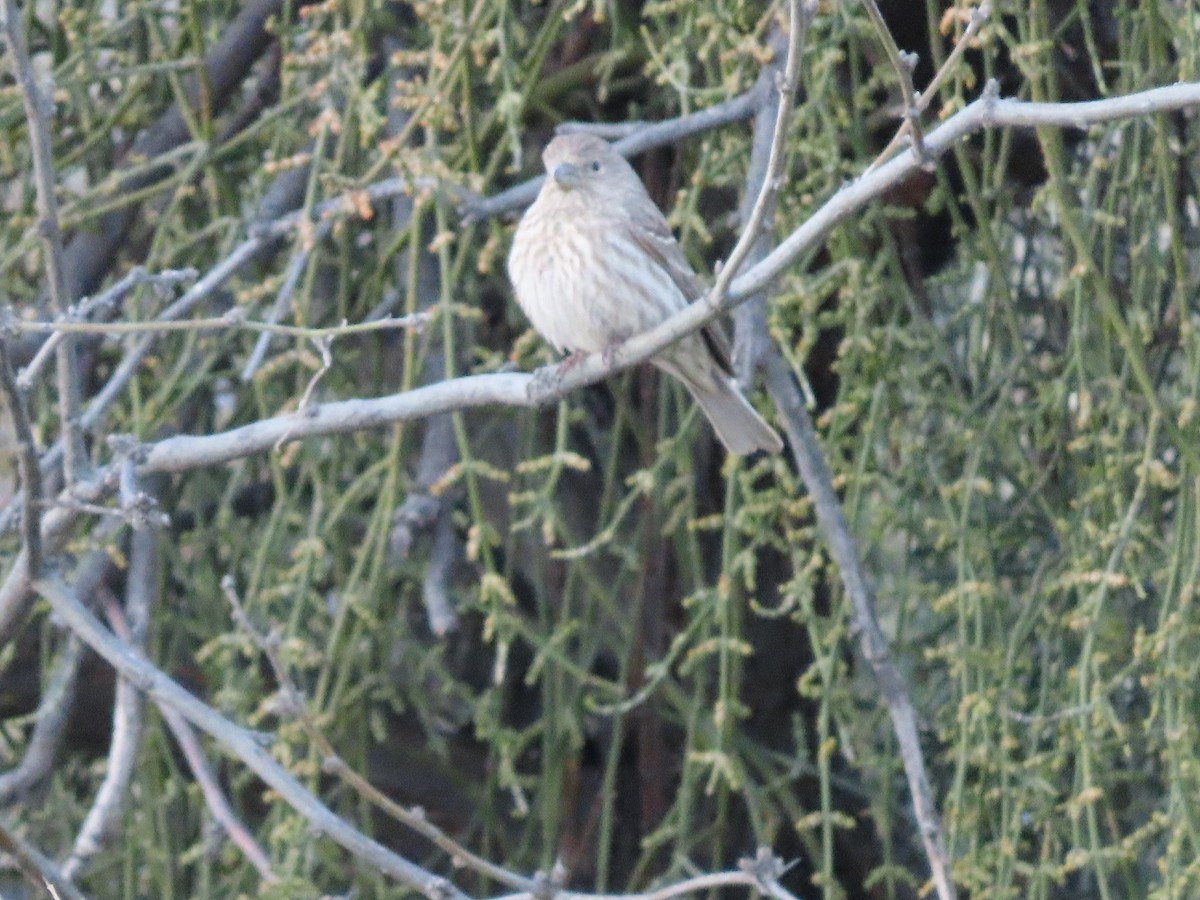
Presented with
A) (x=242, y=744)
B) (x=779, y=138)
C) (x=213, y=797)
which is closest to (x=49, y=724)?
(x=213, y=797)

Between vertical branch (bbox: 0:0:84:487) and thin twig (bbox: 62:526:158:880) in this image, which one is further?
thin twig (bbox: 62:526:158:880)

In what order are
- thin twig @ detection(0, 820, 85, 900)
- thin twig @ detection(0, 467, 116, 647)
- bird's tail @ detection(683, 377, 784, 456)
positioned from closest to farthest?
thin twig @ detection(0, 820, 85, 900) < thin twig @ detection(0, 467, 116, 647) < bird's tail @ detection(683, 377, 784, 456)

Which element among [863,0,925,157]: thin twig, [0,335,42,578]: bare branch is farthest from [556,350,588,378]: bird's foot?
[863,0,925,157]: thin twig

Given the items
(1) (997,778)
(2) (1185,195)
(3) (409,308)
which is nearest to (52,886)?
(3) (409,308)

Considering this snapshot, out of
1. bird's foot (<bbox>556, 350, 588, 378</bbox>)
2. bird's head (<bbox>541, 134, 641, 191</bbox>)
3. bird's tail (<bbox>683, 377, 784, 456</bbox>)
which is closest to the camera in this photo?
bird's foot (<bbox>556, 350, 588, 378</bbox>)

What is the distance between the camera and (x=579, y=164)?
142 inches

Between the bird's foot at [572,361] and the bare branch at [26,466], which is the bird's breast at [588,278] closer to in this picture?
the bird's foot at [572,361]

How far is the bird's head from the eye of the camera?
3.58m

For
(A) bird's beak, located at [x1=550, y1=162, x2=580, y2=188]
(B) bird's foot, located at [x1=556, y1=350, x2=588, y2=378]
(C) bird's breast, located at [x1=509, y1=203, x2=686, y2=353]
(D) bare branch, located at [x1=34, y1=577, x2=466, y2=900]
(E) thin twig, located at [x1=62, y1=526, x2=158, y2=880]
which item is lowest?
(E) thin twig, located at [x1=62, y1=526, x2=158, y2=880]

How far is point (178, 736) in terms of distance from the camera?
3.67m

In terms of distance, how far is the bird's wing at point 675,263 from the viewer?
3.42m

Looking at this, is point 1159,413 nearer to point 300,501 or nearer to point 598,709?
point 598,709

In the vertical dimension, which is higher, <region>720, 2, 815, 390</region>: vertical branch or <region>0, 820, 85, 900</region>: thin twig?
<region>720, 2, 815, 390</region>: vertical branch

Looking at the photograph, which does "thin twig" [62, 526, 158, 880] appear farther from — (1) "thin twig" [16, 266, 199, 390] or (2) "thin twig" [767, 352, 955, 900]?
(2) "thin twig" [767, 352, 955, 900]
